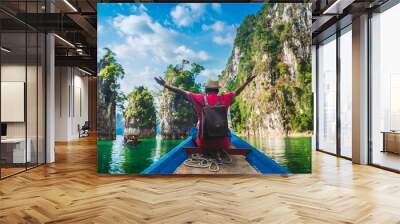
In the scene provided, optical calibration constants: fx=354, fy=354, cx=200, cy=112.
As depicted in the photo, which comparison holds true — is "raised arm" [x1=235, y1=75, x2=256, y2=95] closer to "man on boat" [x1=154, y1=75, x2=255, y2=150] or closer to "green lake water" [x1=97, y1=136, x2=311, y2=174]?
"man on boat" [x1=154, y1=75, x2=255, y2=150]

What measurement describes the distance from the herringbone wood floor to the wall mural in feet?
1.65

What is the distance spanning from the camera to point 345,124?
891cm

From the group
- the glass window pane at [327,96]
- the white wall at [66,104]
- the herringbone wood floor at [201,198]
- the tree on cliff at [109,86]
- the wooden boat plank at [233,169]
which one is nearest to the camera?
the herringbone wood floor at [201,198]

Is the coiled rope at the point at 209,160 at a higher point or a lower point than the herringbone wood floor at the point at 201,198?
higher

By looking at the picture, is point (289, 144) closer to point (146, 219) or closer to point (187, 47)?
point (187, 47)

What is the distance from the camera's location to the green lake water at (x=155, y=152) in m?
6.20

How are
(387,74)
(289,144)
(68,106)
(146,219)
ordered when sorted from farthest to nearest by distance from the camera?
(68,106) < (387,74) < (289,144) < (146,219)

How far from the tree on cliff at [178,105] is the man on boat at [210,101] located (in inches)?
3.0

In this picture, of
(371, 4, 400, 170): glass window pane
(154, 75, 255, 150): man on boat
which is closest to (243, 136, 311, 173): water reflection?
(154, 75, 255, 150): man on boat

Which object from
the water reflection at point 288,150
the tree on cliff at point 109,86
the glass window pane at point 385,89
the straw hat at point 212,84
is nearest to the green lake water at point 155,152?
the water reflection at point 288,150

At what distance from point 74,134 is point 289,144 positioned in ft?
39.8

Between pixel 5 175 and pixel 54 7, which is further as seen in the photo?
pixel 54 7

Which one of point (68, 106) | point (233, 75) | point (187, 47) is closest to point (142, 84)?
point (187, 47)

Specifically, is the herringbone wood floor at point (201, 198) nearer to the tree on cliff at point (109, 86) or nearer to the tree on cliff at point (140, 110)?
the tree on cliff at point (140, 110)
